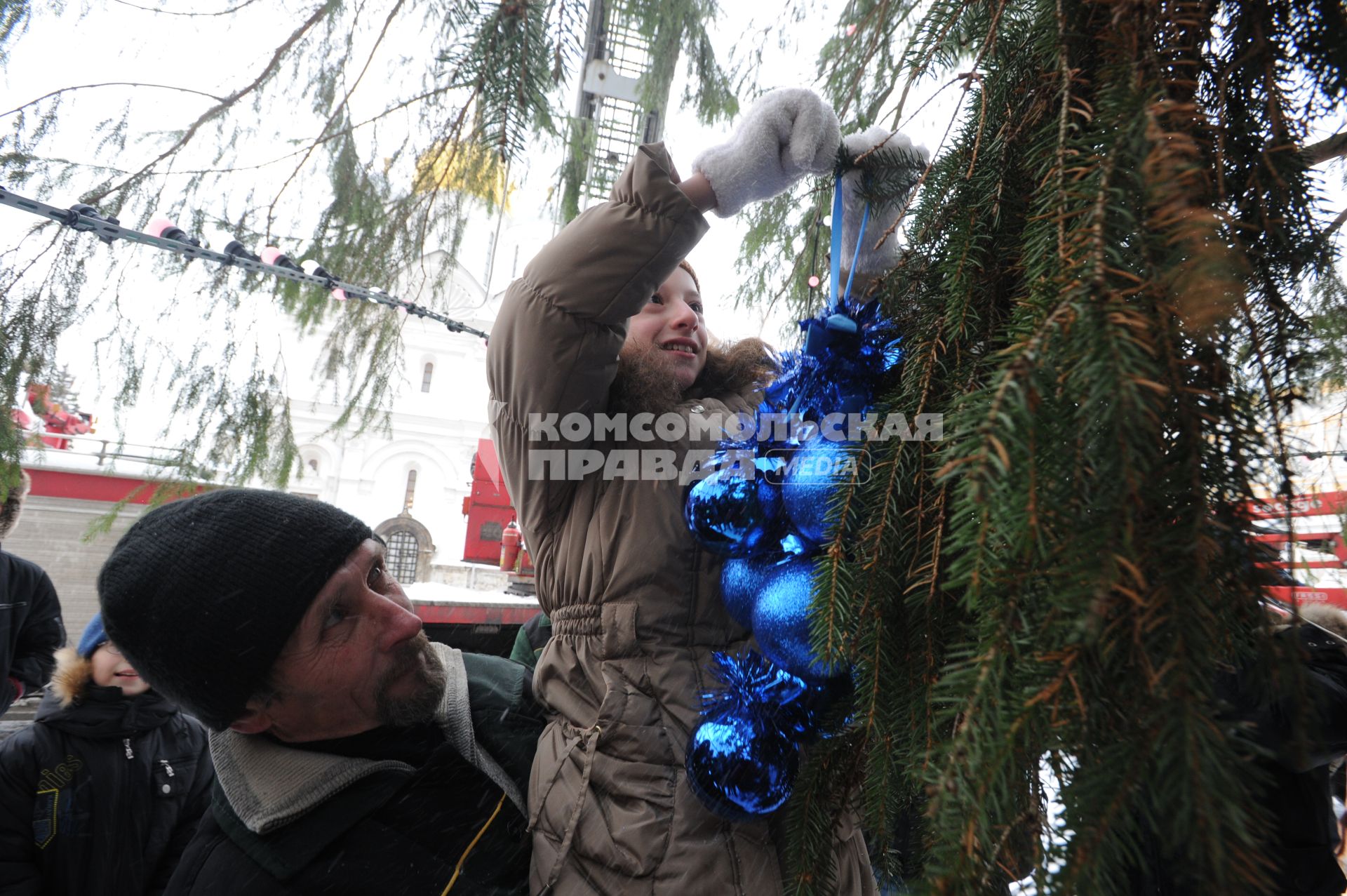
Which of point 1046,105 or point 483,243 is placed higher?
point 483,243

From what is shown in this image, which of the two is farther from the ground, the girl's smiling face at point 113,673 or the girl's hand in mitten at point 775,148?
the girl's hand in mitten at point 775,148

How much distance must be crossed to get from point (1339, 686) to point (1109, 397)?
2.19 m

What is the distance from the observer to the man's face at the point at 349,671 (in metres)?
1.07

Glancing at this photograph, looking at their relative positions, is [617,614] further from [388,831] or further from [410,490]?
[410,490]

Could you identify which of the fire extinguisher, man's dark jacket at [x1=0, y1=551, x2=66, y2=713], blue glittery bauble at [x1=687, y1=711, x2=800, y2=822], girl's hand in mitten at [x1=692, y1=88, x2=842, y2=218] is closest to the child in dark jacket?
man's dark jacket at [x1=0, y1=551, x2=66, y2=713]

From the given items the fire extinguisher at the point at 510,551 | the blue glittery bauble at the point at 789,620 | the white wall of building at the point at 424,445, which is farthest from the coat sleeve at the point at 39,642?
the white wall of building at the point at 424,445

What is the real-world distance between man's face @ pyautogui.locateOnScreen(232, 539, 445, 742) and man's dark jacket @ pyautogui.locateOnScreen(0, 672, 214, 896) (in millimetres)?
1265

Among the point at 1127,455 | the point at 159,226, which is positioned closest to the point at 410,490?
the point at 159,226

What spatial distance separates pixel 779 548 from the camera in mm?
896

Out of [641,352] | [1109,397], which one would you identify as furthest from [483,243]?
[1109,397]

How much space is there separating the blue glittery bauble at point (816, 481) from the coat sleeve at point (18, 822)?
2.15 m

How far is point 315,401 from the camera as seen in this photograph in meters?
3.72

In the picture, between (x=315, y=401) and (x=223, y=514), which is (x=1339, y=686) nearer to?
(x=223, y=514)

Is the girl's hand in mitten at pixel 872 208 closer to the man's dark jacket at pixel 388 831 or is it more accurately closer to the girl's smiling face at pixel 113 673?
the man's dark jacket at pixel 388 831
